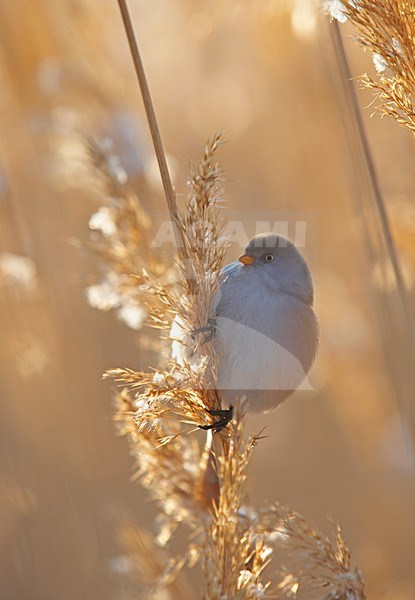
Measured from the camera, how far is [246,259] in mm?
1070

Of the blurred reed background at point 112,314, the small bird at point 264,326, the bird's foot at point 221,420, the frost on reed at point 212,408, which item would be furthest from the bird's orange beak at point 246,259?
the blurred reed background at point 112,314

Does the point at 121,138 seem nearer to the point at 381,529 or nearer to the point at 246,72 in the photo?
the point at 246,72

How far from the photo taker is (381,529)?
2045 millimetres

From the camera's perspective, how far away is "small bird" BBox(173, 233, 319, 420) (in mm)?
997

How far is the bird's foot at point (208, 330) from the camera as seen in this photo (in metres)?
0.96

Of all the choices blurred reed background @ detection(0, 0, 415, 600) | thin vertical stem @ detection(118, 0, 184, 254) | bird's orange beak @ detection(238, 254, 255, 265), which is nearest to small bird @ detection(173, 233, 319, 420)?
bird's orange beak @ detection(238, 254, 255, 265)

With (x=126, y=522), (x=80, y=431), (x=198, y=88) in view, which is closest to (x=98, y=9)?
(x=198, y=88)

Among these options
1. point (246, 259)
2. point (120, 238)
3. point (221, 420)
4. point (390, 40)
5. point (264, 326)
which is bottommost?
point (221, 420)

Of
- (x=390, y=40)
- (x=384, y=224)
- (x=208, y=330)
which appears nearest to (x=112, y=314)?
(x=384, y=224)

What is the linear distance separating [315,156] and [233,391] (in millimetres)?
1319

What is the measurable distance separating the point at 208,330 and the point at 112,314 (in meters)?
1.16

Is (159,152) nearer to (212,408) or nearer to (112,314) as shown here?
(212,408)

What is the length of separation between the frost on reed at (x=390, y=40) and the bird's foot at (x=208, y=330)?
0.38m

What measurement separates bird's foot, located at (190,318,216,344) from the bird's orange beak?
127mm
